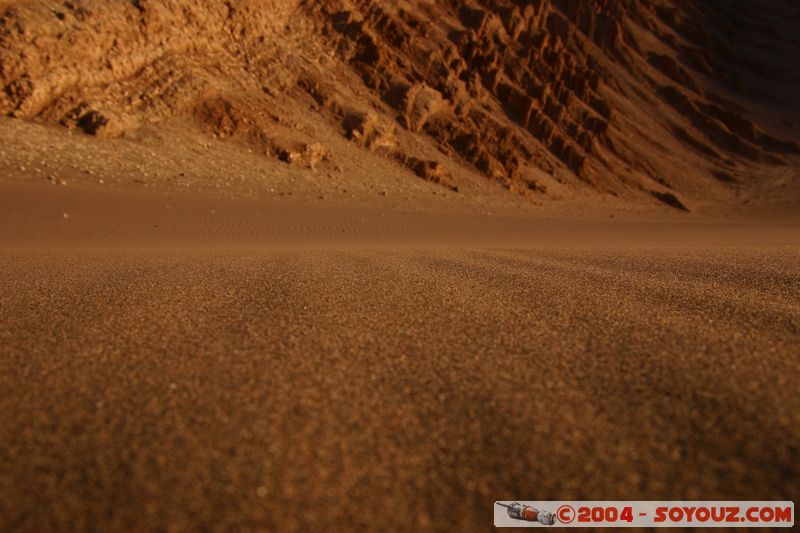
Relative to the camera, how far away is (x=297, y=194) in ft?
51.1

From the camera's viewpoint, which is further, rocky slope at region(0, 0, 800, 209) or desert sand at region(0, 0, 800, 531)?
rocky slope at region(0, 0, 800, 209)

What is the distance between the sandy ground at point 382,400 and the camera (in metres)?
1.01

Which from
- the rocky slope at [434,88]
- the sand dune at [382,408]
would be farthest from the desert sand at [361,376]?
the rocky slope at [434,88]

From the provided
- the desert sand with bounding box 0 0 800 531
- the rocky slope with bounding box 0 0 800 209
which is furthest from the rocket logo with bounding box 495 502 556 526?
the rocky slope with bounding box 0 0 800 209

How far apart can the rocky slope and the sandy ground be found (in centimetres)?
1528

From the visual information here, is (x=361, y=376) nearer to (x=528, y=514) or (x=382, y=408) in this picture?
(x=382, y=408)

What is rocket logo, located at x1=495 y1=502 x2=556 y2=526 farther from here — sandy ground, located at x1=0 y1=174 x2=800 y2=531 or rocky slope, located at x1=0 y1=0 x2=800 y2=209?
rocky slope, located at x1=0 y1=0 x2=800 y2=209

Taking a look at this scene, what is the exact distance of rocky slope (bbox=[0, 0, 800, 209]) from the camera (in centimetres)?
1594

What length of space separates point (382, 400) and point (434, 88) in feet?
78.3

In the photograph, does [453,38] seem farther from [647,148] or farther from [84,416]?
[84,416]

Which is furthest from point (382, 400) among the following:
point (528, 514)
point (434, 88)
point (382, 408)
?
point (434, 88)

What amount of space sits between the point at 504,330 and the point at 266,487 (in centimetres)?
120

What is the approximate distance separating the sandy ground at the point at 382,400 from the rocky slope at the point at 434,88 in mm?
15278

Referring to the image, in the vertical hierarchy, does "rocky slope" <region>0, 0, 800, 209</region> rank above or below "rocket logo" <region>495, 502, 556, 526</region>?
above
